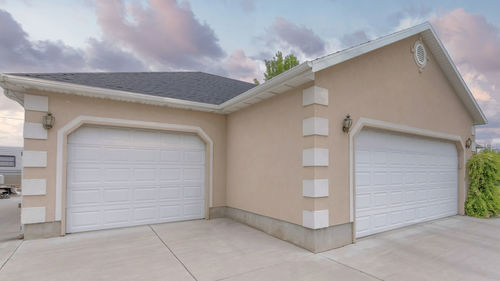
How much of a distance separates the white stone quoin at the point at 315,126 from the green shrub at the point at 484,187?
6952 millimetres

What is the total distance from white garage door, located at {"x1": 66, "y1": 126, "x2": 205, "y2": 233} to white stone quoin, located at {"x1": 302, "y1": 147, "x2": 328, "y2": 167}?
3648 millimetres

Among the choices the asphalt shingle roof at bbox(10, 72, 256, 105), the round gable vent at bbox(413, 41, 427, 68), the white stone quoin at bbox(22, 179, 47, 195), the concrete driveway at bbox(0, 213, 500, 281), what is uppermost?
the round gable vent at bbox(413, 41, 427, 68)

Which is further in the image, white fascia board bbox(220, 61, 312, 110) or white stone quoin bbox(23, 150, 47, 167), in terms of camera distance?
white stone quoin bbox(23, 150, 47, 167)

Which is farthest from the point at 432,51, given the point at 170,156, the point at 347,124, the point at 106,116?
the point at 106,116

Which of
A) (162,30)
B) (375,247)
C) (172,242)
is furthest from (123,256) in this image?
(162,30)

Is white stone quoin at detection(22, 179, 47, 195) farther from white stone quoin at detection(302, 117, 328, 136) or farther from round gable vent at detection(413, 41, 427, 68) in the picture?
round gable vent at detection(413, 41, 427, 68)

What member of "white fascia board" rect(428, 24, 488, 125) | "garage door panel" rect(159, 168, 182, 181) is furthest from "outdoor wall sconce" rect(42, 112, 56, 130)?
"white fascia board" rect(428, 24, 488, 125)

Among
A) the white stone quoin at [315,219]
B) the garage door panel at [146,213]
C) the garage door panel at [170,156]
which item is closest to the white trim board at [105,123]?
the garage door panel at [170,156]

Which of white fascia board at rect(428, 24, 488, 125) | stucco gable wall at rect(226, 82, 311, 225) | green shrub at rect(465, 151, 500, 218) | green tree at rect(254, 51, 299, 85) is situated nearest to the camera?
stucco gable wall at rect(226, 82, 311, 225)

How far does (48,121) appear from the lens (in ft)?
16.5

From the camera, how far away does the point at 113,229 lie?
5.83m

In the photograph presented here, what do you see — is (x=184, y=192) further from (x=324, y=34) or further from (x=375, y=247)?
(x=324, y=34)

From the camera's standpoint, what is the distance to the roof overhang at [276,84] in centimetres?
446

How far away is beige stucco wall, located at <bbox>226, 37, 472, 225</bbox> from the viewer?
4.68 metres
